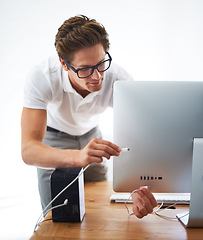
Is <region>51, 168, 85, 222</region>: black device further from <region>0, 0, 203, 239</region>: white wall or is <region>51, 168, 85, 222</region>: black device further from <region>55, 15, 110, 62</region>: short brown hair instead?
<region>0, 0, 203, 239</region>: white wall

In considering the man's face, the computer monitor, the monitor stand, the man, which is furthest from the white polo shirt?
the monitor stand

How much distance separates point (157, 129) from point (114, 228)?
0.40 m

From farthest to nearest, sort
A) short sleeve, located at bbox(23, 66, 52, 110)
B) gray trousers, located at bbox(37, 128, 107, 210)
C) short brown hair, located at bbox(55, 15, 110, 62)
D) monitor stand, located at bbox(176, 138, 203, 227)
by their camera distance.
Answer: gray trousers, located at bbox(37, 128, 107, 210)
short sleeve, located at bbox(23, 66, 52, 110)
short brown hair, located at bbox(55, 15, 110, 62)
monitor stand, located at bbox(176, 138, 203, 227)

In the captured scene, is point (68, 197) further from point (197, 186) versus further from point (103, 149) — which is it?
point (197, 186)

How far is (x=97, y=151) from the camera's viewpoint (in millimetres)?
980

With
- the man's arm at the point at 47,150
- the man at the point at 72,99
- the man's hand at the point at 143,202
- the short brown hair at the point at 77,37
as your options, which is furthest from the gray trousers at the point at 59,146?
the short brown hair at the point at 77,37

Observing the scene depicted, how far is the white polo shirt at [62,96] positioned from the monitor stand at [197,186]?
0.76 meters

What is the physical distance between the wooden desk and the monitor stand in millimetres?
57

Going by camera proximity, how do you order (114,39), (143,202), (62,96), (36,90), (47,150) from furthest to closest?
(114,39) → (62,96) → (36,90) → (47,150) → (143,202)

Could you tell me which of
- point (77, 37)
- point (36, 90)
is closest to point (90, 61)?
point (77, 37)

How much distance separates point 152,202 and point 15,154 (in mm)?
2383

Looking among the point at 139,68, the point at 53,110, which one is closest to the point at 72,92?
the point at 53,110

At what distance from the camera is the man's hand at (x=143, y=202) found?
1015mm

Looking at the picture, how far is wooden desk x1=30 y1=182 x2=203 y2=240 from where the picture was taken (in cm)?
94
